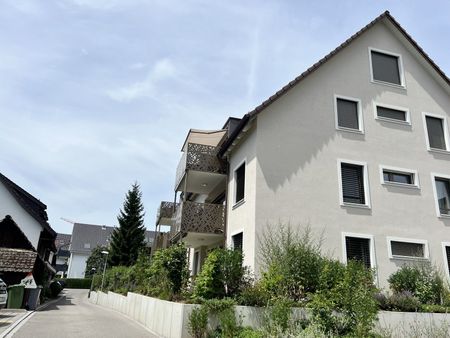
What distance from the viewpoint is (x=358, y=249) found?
46.6ft

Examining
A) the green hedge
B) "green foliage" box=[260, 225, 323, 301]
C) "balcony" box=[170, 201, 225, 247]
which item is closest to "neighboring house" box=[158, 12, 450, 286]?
"balcony" box=[170, 201, 225, 247]

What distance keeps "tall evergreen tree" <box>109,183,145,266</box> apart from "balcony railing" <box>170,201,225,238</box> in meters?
25.1

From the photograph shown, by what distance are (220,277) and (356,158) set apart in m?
7.96

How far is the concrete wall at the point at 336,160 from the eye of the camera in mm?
13961

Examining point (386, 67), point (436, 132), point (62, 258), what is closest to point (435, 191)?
point (436, 132)

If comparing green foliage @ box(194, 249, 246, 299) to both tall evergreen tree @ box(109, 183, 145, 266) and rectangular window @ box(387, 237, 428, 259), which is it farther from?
tall evergreen tree @ box(109, 183, 145, 266)

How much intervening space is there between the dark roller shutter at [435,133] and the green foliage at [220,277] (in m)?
11.1

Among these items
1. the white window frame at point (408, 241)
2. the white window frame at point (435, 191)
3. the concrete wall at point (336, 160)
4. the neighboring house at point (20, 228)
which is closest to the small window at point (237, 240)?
the concrete wall at point (336, 160)

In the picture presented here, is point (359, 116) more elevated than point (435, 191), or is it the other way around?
point (359, 116)

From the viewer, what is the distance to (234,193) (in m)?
16.2

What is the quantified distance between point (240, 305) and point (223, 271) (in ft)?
3.81

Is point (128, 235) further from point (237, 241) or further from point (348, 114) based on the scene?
point (348, 114)

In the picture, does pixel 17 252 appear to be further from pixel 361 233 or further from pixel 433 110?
pixel 433 110

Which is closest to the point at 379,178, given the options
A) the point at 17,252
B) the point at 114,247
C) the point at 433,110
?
the point at 433,110
